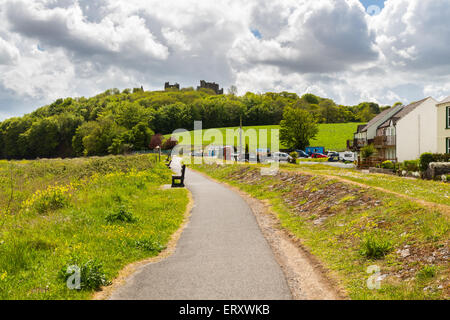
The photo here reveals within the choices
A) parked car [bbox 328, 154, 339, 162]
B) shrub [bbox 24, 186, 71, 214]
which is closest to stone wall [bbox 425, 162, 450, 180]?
shrub [bbox 24, 186, 71, 214]

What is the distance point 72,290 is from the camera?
6.28 meters

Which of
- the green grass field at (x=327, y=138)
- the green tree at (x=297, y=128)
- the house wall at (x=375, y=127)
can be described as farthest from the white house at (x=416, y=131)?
the green grass field at (x=327, y=138)

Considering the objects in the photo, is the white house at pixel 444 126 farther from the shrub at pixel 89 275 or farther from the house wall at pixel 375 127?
the shrub at pixel 89 275

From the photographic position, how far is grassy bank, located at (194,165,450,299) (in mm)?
6348

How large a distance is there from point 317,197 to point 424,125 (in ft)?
137

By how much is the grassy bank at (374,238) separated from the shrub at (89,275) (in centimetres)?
469

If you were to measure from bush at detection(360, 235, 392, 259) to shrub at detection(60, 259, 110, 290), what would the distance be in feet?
18.4

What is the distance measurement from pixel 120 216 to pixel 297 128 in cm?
6425

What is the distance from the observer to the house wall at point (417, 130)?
47.8 meters

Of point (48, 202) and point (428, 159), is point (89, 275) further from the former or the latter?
point (428, 159)
